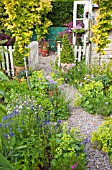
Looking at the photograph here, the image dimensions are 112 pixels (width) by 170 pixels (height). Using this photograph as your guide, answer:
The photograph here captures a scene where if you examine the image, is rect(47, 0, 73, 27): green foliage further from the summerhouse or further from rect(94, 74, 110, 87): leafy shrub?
rect(94, 74, 110, 87): leafy shrub

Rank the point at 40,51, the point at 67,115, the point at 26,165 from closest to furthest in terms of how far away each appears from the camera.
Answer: the point at 26,165 < the point at 67,115 < the point at 40,51

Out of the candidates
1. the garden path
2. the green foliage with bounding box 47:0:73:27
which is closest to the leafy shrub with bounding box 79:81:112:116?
the garden path

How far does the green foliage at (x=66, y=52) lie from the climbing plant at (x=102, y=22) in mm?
785

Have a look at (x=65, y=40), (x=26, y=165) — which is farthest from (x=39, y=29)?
(x=26, y=165)

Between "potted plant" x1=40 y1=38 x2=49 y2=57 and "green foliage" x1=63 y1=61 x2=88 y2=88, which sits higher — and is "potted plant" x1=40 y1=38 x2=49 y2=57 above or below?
above

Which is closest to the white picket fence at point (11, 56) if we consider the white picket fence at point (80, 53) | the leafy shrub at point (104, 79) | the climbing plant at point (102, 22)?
the white picket fence at point (80, 53)

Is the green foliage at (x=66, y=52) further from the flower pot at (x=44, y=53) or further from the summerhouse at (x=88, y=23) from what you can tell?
the flower pot at (x=44, y=53)

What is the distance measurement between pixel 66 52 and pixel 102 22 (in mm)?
1260

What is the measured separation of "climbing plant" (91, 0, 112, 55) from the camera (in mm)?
5070

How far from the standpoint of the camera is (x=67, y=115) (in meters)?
4.36

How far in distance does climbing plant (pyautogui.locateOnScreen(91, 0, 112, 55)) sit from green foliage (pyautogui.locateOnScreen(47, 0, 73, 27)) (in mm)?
4588

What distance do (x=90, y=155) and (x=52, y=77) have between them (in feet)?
8.26

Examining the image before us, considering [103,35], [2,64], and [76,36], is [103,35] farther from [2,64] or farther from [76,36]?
[76,36]

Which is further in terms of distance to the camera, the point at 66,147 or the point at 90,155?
the point at 90,155
